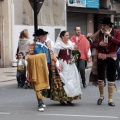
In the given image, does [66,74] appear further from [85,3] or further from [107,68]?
[85,3]

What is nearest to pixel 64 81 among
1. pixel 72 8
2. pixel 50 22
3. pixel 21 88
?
pixel 21 88

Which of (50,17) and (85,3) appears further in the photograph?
(85,3)

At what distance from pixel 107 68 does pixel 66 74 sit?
0.88 m

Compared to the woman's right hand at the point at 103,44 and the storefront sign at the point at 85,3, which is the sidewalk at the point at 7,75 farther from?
the storefront sign at the point at 85,3

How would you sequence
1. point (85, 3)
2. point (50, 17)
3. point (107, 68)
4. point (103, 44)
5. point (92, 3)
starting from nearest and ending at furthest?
point (103, 44) < point (107, 68) < point (50, 17) < point (85, 3) < point (92, 3)

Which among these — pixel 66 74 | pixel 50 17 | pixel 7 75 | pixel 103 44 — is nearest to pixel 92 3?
pixel 50 17

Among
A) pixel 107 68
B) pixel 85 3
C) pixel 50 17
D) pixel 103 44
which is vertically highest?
pixel 85 3

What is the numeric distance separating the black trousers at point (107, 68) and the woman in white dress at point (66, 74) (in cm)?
55

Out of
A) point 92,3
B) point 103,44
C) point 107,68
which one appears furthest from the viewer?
point 92,3

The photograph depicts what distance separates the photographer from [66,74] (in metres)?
10.2

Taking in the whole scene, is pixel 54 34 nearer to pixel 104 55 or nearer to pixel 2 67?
pixel 2 67

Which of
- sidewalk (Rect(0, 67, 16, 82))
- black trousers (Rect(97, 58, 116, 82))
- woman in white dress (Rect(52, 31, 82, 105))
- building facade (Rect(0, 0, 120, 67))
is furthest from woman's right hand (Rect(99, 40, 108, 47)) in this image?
building facade (Rect(0, 0, 120, 67))

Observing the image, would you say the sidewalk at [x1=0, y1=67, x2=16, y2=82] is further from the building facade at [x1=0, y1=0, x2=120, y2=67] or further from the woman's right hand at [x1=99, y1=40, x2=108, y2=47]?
the woman's right hand at [x1=99, y1=40, x2=108, y2=47]

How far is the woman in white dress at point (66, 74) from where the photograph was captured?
10086 mm
